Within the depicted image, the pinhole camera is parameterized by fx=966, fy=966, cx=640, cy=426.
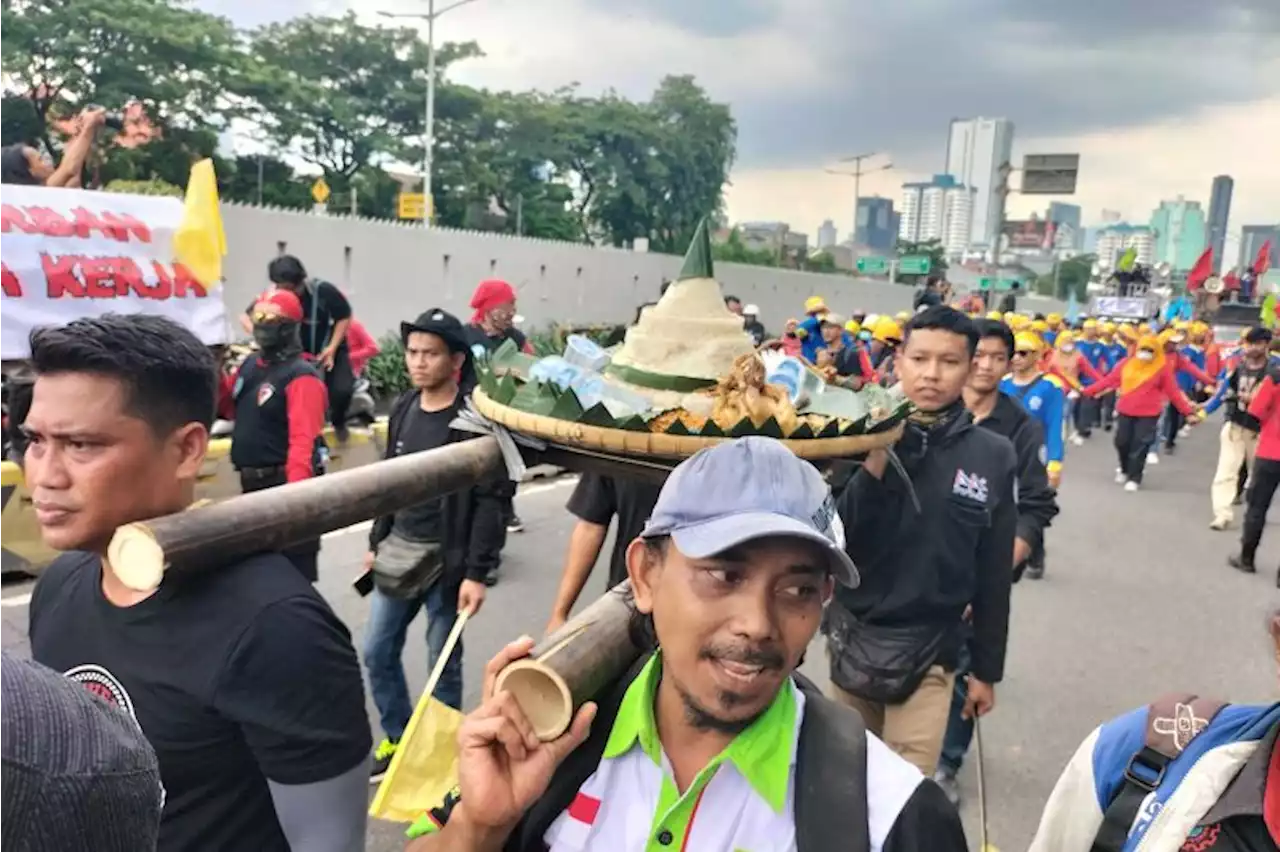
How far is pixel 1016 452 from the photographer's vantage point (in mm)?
4457

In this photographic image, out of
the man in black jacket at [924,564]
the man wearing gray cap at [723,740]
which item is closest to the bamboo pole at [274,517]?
the man wearing gray cap at [723,740]

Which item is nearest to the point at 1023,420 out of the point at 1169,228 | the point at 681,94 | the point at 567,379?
the point at 567,379

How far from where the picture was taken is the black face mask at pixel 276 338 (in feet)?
15.6

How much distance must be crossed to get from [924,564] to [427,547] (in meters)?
2.03

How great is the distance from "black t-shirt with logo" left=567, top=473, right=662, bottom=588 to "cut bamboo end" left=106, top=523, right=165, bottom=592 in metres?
1.82

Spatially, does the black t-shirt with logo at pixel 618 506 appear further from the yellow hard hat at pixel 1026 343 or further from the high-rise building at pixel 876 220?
the high-rise building at pixel 876 220

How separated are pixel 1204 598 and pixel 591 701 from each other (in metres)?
7.22

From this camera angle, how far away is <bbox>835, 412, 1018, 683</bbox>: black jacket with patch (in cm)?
320

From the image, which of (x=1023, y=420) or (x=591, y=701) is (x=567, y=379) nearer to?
(x=591, y=701)

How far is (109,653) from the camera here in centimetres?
176

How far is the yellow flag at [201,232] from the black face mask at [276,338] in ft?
6.25

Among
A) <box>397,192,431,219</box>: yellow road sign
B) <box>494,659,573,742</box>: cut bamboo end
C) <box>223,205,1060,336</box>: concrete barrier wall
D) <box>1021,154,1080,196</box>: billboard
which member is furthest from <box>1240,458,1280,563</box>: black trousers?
<box>397,192,431,219</box>: yellow road sign

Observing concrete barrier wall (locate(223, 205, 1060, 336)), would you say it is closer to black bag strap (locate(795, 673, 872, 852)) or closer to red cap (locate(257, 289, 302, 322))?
red cap (locate(257, 289, 302, 322))

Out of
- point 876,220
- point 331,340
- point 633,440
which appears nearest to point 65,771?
point 633,440
